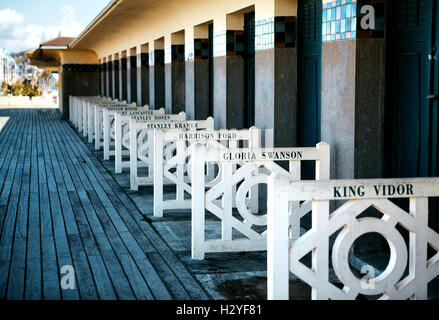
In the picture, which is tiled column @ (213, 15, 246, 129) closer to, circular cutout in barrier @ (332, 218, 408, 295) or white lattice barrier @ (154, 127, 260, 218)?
white lattice barrier @ (154, 127, 260, 218)

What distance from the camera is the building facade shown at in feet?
16.1

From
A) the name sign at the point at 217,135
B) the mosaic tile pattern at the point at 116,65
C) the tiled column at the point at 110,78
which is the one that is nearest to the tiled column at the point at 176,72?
the name sign at the point at 217,135

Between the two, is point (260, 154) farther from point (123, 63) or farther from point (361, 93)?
point (123, 63)

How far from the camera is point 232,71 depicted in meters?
8.63

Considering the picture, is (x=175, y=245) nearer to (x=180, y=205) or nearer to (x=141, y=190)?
A: (x=180, y=205)

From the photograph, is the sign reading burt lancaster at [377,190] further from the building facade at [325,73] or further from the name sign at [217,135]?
the name sign at [217,135]

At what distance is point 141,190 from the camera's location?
8398 millimetres

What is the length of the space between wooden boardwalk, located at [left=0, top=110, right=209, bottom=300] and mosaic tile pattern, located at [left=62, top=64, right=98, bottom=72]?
55.4 feet

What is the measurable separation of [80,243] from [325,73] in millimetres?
2552

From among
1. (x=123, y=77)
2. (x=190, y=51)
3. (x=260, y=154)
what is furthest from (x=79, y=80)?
(x=260, y=154)

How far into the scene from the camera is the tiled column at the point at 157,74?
45.9ft

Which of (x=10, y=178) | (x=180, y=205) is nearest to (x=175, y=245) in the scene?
(x=180, y=205)

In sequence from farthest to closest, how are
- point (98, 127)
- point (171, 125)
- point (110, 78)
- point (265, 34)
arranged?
point (110, 78) < point (98, 127) < point (171, 125) < point (265, 34)

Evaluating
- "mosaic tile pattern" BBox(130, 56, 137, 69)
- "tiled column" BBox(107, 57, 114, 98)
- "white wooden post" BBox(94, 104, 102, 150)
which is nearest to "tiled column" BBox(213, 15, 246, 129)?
"white wooden post" BBox(94, 104, 102, 150)
